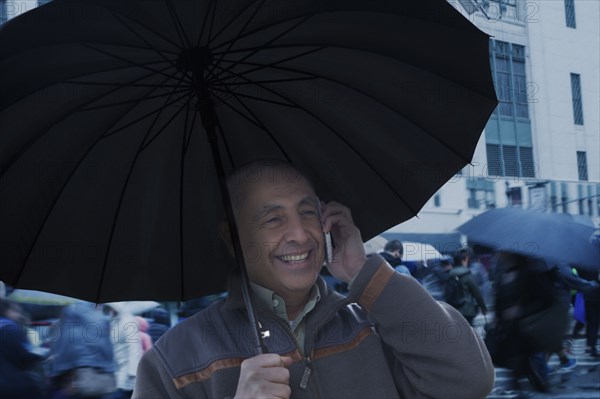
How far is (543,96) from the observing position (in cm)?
1952

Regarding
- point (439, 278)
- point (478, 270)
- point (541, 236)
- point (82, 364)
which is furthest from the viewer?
point (478, 270)

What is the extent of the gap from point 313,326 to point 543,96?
62.9 feet

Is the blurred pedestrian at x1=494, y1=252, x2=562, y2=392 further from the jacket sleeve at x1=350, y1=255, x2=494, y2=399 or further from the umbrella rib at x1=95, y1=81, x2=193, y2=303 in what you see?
the umbrella rib at x1=95, y1=81, x2=193, y2=303

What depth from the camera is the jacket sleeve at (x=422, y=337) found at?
1697 mm

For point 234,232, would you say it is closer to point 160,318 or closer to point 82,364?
point 82,364

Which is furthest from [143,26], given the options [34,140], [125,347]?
[125,347]

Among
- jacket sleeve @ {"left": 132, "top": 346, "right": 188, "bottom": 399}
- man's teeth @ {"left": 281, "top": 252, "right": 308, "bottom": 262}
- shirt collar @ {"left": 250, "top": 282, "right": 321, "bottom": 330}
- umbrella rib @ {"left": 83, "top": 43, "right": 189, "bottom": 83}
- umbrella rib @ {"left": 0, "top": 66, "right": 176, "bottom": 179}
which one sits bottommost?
jacket sleeve @ {"left": 132, "top": 346, "right": 188, "bottom": 399}

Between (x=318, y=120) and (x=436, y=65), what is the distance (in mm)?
368

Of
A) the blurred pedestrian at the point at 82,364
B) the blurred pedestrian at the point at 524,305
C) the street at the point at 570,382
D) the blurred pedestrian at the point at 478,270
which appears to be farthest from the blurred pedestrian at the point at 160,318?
the blurred pedestrian at the point at 82,364

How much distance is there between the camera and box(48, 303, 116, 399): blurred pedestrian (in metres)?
4.15

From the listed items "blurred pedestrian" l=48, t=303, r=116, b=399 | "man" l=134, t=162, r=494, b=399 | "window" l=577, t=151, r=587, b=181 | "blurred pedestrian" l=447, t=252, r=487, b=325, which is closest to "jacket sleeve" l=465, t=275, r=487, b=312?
"blurred pedestrian" l=447, t=252, r=487, b=325

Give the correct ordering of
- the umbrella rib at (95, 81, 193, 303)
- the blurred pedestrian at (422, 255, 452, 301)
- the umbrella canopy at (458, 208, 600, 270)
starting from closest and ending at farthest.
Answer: the umbrella rib at (95, 81, 193, 303), the umbrella canopy at (458, 208, 600, 270), the blurred pedestrian at (422, 255, 452, 301)

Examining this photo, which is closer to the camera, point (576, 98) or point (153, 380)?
point (153, 380)

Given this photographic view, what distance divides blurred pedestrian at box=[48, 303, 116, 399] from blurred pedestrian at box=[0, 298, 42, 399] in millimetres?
128
